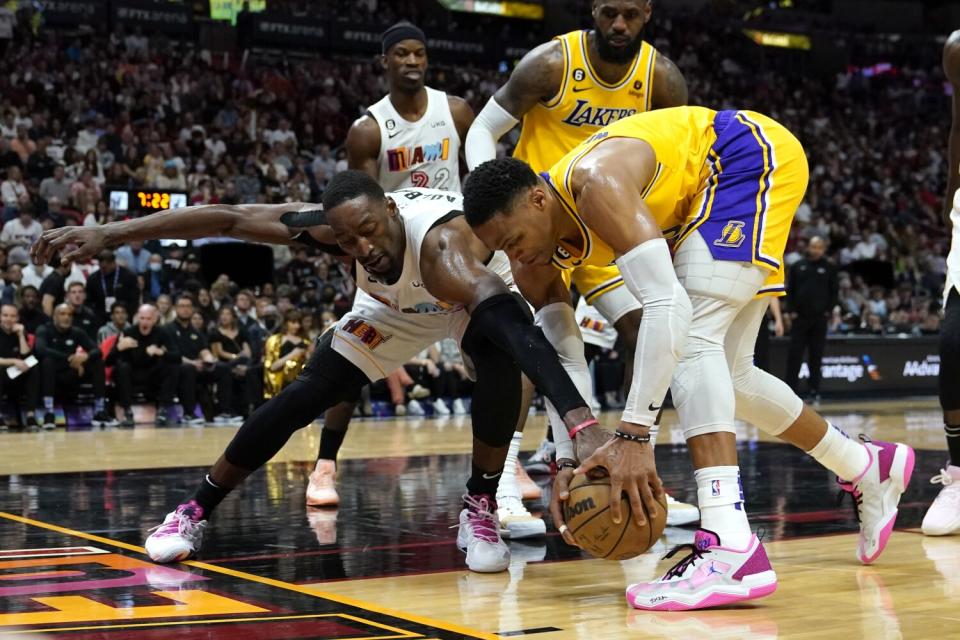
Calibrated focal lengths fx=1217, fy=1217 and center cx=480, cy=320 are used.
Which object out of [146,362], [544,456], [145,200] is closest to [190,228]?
[544,456]

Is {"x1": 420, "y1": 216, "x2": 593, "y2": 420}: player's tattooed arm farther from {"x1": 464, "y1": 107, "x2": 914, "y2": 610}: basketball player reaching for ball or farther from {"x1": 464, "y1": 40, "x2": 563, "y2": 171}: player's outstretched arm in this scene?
{"x1": 464, "y1": 40, "x2": 563, "y2": 171}: player's outstretched arm

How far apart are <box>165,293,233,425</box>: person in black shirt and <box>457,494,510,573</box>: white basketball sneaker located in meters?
8.17

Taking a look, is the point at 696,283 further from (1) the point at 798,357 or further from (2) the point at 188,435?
(1) the point at 798,357

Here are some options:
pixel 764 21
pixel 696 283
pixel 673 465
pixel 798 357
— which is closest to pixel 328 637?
pixel 696 283

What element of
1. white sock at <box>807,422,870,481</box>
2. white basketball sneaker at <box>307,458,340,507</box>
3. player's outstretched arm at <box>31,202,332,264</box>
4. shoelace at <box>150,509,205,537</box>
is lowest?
white basketball sneaker at <box>307,458,340,507</box>

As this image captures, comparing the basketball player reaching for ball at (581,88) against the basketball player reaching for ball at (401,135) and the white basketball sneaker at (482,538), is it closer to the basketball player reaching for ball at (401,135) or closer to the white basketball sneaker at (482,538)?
the basketball player reaching for ball at (401,135)

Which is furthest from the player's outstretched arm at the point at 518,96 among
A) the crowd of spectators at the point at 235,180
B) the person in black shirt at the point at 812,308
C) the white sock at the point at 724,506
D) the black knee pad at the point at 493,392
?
the person in black shirt at the point at 812,308

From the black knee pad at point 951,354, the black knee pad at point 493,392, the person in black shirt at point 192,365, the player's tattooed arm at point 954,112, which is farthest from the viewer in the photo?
the person in black shirt at point 192,365

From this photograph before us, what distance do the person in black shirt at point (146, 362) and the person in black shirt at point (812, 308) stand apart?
684cm

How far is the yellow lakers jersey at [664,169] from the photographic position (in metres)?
3.62

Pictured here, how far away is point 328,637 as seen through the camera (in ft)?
9.55

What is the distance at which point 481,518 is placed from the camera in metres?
4.18

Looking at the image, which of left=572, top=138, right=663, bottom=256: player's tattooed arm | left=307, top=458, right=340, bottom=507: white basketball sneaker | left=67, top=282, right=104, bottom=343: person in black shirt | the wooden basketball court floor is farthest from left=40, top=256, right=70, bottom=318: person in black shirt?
left=572, top=138, right=663, bottom=256: player's tattooed arm

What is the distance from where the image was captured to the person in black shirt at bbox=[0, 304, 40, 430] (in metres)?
11.1
